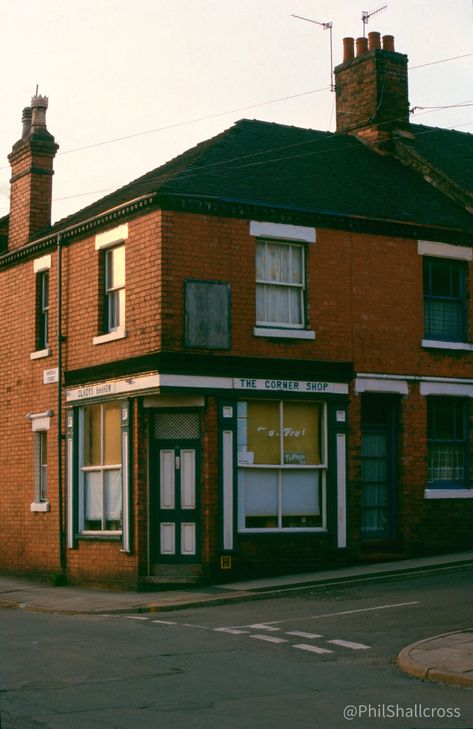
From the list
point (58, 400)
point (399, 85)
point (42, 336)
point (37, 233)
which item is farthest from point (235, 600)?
point (399, 85)

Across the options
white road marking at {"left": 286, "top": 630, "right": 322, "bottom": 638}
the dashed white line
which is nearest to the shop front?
white road marking at {"left": 286, "top": 630, "right": 322, "bottom": 638}

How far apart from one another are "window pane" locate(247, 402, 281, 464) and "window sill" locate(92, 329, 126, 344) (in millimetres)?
2677

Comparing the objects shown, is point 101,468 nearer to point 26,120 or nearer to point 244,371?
point 244,371

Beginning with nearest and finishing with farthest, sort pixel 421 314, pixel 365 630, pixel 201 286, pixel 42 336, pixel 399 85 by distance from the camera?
pixel 365 630, pixel 201 286, pixel 421 314, pixel 42 336, pixel 399 85

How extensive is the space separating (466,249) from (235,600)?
9322 mm

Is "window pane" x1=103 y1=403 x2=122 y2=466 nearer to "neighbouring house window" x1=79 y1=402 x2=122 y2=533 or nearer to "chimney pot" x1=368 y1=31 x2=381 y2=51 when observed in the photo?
"neighbouring house window" x1=79 y1=402 x2=122 y2=533

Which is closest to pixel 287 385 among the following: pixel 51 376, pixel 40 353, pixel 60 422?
pixel 60 422

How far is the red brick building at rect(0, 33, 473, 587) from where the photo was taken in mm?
19609

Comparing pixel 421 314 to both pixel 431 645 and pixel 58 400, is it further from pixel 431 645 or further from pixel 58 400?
pixel 431 645

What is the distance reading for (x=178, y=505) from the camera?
19.6 metres

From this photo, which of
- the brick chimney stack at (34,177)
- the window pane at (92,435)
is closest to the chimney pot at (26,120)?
the brick chimney stack at (34,177)

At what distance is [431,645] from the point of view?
12.0m

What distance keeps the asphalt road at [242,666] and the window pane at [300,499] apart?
2.99 meters

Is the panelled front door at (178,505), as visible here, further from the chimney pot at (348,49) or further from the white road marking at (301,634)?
the chimney pot at (348,49)
